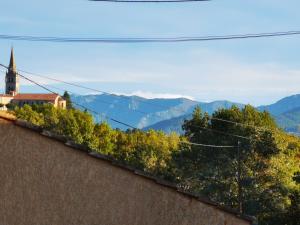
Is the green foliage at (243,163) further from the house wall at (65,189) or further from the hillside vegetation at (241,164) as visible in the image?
the house wall at (65,189)

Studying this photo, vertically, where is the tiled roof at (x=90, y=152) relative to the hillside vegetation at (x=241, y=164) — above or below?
above

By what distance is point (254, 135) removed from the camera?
62.8 meters

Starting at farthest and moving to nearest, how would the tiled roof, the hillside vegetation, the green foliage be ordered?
the green foliage, the hillside vegetation, the tiled roof

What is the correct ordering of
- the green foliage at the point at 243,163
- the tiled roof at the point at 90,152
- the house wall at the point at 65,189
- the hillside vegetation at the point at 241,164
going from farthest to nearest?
1. the green foliage at the point at 243,163
2. the hillside vegetation at the point at 241,164
3. the tiled roof at the point at 90,152
4. the house wall at the point at 65,189

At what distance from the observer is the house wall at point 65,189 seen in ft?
38.4

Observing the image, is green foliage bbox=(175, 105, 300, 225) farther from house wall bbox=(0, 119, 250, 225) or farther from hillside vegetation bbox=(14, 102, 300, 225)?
house wall bbox=(0, 119, 250, 225)

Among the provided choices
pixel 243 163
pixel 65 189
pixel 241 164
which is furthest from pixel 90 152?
pixel 243 163

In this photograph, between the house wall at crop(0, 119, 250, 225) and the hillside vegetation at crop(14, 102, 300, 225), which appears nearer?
the house wall at crop(0, 119, 250, 225)

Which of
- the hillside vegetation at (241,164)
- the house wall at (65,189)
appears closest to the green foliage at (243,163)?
the hillside vegetation at (241,164)

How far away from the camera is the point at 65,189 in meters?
11.9

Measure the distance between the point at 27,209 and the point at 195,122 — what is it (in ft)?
189

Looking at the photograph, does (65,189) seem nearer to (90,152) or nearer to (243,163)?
(90,152)

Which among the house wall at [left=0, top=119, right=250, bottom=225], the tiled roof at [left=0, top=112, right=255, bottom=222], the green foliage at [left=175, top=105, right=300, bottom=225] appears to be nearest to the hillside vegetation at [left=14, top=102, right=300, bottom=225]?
the green foliage at [left=175, top=105, right=300, bottom=225]

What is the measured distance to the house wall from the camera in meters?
11.7
